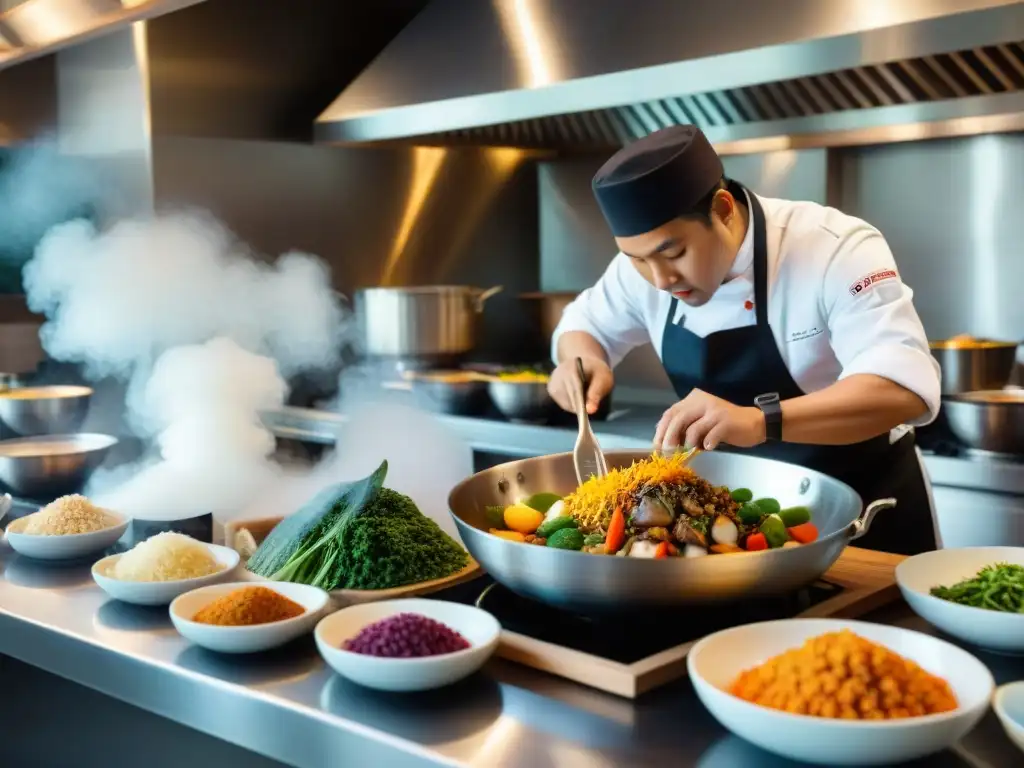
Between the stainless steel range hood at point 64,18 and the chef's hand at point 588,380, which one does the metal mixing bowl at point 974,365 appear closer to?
the chef's hand at point 588,380

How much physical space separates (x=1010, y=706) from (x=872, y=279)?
1.05 metres

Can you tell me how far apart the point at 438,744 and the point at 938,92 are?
2.13 m

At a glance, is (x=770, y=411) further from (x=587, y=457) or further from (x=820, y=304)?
(x=820, y=304)

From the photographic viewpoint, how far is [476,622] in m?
1.37

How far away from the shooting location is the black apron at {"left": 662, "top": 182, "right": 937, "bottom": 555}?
2234 mm

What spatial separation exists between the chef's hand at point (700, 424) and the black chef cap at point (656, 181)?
13.3 inches

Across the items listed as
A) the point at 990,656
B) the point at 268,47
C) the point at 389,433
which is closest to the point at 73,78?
the point at 268,47

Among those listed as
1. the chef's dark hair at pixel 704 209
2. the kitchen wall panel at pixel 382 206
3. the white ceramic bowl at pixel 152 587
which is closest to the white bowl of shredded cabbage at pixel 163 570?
the white ceramic bowl at pixel 152 587

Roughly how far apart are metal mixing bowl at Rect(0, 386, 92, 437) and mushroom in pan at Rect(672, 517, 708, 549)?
215cm

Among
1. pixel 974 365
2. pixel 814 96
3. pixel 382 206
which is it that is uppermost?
pixel 814 96

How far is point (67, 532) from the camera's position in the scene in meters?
1.87

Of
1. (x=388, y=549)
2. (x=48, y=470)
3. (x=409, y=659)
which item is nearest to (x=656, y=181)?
(x=388, y=549)

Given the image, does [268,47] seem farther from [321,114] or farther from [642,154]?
[642,154]

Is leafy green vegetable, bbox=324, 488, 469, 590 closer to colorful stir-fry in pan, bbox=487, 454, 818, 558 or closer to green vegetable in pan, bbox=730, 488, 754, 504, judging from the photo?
colorful stir-fry in pan, bbox=487, 454, 818, 558
